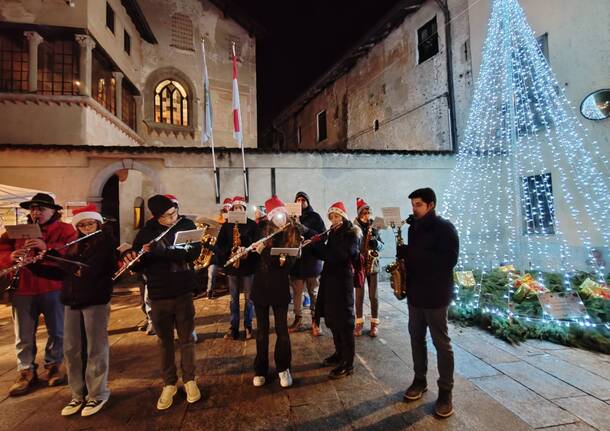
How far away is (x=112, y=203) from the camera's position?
14.9 m

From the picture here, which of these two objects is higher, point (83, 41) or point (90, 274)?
point (83, 41)

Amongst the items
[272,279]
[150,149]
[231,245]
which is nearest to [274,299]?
[272,279]

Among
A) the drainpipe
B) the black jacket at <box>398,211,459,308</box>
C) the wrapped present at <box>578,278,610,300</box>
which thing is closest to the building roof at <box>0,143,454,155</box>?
the drainpipe

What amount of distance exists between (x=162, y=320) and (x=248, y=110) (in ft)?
55.6

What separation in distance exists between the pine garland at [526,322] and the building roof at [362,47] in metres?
12.3

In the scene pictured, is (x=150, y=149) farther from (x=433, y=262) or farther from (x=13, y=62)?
(x=433, y=262)

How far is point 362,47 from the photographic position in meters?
16.4

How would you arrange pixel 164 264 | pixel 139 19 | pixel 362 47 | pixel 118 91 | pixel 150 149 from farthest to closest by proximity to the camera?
pixel 362 47, pixel 139 19, pixel 118 91, pixel 150 149, pixel 164 264

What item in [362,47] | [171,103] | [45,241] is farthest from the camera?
[171,103]

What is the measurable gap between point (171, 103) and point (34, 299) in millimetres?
15302

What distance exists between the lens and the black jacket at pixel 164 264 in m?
3.11

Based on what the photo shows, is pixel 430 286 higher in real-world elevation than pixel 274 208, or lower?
lower

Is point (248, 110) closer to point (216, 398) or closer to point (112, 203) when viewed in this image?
point (112, 203)

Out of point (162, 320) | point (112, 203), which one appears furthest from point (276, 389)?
point (112, 203)
